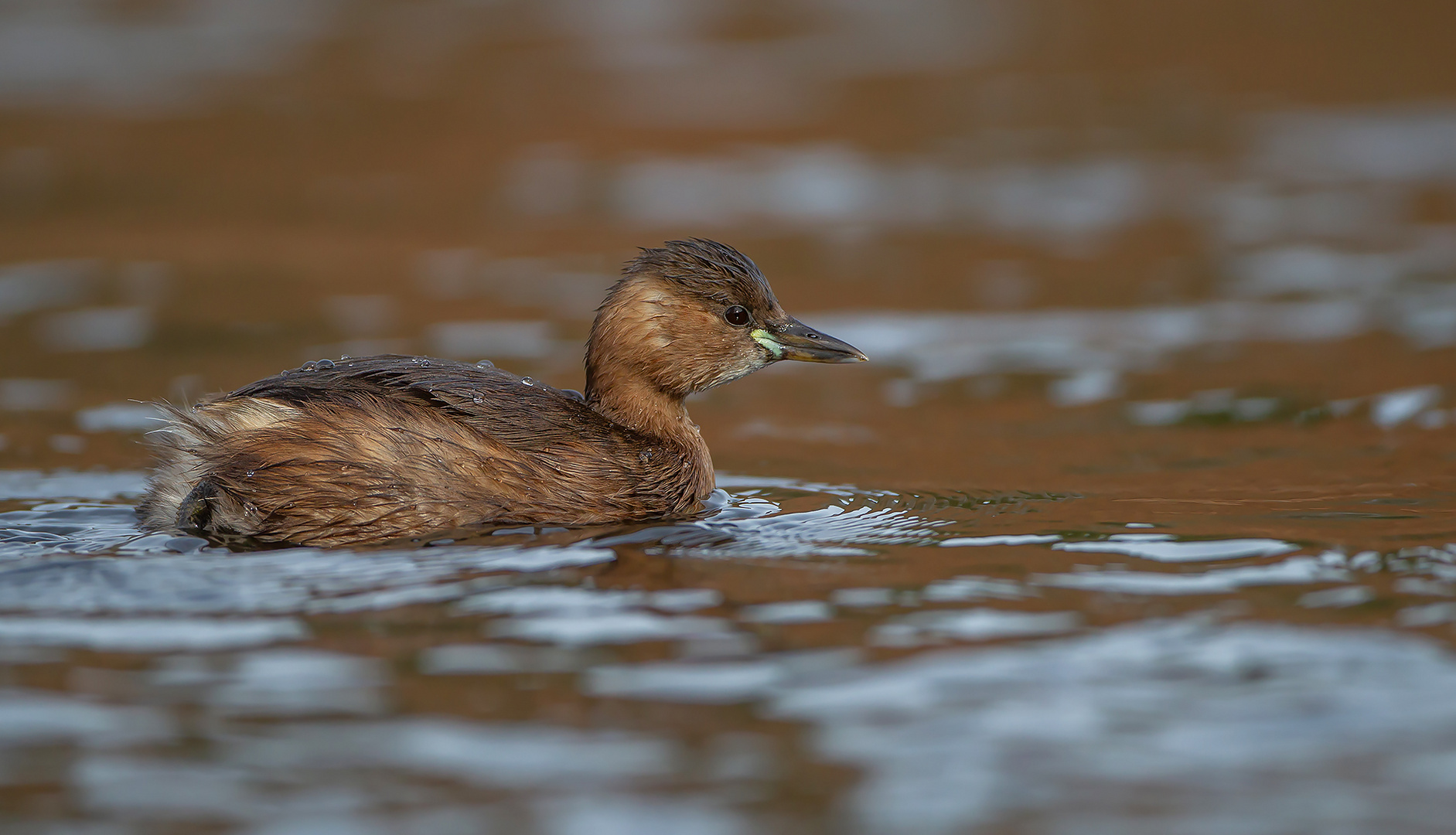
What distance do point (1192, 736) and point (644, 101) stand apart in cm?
1378

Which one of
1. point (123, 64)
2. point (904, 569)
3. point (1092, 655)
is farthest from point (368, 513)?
point (123, 64)

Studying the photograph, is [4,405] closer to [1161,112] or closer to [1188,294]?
[1188,294]

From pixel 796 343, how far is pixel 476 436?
162cm

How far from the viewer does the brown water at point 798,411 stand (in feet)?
14.3

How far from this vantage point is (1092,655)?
16.4 ft

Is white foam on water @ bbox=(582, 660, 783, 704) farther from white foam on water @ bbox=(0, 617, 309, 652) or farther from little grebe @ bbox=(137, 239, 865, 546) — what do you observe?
little grebe @ bbox=(137, 239, 865, 546)

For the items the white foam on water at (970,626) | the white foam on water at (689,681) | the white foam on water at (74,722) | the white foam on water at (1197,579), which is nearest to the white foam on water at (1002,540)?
the white foam on water at (1197,579)

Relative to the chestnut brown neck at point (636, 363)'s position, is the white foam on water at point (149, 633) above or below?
below

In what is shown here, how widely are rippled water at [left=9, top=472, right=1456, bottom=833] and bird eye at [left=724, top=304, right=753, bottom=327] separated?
1172mm

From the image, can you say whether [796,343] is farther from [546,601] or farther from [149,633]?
[149,633]

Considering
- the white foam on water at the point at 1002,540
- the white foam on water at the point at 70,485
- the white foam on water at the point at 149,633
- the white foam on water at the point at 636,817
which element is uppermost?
the white foam on water at the point at 70,485

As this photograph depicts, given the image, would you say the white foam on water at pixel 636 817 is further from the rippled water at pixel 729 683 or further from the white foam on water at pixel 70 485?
the white foam on water at pixel 70 485

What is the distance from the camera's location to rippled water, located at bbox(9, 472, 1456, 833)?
→ 414 cm

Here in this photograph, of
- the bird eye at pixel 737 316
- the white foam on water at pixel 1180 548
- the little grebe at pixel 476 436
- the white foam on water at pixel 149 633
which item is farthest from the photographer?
the bird eye at pixel 737 316
